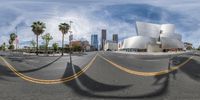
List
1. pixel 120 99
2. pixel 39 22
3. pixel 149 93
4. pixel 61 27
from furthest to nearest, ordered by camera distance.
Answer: pixel 61 27 < pixel 39 22 < pixel 149 93 < pixel 120 99

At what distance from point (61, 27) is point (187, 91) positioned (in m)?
139

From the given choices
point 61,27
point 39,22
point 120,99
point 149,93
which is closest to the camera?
point 120,99

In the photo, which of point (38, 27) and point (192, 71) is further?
point (38, 27)

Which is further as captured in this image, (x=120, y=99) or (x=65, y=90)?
(x=65, y=90)

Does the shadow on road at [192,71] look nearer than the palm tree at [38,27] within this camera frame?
Yes

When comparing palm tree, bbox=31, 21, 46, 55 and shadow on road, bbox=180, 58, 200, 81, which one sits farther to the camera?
palm tree, bbox=31, 21, 46, 55

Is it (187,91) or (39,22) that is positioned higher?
(39,22)

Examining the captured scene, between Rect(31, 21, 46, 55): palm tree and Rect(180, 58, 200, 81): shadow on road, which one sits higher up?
Rect(31, 21, 46, 55): palm tree

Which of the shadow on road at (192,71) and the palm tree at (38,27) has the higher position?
the palm tree at (38,27)

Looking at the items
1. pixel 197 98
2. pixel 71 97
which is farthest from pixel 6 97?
pixel 197 98

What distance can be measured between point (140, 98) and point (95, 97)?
5.30 feet

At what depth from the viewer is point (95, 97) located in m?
11.4

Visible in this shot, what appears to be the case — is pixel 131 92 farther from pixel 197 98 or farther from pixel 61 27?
pixel 61 27

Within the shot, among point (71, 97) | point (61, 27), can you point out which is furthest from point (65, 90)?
point (61, 27)
